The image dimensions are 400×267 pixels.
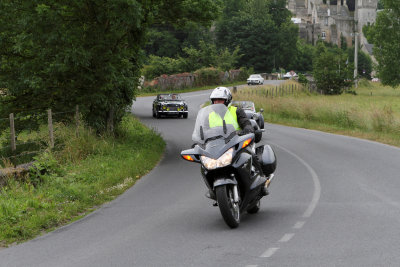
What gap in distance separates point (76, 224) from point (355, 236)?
13.5ft

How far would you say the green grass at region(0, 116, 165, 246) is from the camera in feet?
30.7

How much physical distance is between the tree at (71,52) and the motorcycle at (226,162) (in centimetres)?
844

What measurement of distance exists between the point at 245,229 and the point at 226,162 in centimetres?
103

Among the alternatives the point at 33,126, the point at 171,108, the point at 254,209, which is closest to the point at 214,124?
the point at 254,209

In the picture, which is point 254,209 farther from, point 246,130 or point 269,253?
point 269,253

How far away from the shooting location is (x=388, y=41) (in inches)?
3081

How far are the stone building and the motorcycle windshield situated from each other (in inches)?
6627

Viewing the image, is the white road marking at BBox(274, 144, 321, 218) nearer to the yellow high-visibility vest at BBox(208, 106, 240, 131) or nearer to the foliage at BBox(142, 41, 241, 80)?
the yellow high-visibility vest at BBox(208, 106, 240, 131)

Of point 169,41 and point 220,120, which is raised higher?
point 169,41

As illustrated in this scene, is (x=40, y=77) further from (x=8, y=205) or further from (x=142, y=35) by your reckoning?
(x=8, y=205)

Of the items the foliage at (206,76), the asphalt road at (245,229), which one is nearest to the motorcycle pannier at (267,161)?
the asphalt road at (245,229)

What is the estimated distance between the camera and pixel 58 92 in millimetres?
18906

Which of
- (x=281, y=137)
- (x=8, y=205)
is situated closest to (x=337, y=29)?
(x=281, y=137)

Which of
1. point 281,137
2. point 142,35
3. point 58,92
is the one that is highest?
point 142,35
